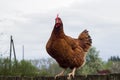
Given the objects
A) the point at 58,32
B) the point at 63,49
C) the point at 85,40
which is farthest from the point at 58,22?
the point at 85,40

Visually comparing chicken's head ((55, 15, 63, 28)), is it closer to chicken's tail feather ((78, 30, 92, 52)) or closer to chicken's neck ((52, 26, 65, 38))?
chicken's neck ((52, 26, 65, 38))

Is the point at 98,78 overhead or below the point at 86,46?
below

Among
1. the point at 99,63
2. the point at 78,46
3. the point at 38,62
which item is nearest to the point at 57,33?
the point at 78,46

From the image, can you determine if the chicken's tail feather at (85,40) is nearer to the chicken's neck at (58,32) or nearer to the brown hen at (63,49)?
the brown hen at (63,49)

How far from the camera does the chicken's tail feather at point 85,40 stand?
332 inches

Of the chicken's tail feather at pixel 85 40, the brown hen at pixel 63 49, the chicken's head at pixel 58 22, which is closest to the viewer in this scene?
the brown hen at pixel 63 49

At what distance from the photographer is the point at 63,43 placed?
7.45m

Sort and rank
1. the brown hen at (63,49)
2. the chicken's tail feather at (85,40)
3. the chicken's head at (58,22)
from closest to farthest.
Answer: the brown hen at (63,49) → the chicken's head at (58,22) → the chicken's tail feather at (85,40)

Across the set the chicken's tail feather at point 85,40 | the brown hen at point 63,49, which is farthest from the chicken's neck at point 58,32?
the chicken's tail feather at point 85,40

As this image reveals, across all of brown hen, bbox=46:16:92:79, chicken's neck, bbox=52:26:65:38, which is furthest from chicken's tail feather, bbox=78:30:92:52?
chicken's neck, bbox=52:26:65:38

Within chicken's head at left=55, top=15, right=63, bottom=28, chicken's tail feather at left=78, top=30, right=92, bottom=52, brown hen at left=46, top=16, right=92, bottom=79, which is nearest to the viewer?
brown hen at left=46, top=16, right=92, bottom=79

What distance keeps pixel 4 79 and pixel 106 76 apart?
238 centimetres

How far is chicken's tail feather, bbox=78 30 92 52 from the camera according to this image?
845 centimetres

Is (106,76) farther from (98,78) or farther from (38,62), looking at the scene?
(38,62)
